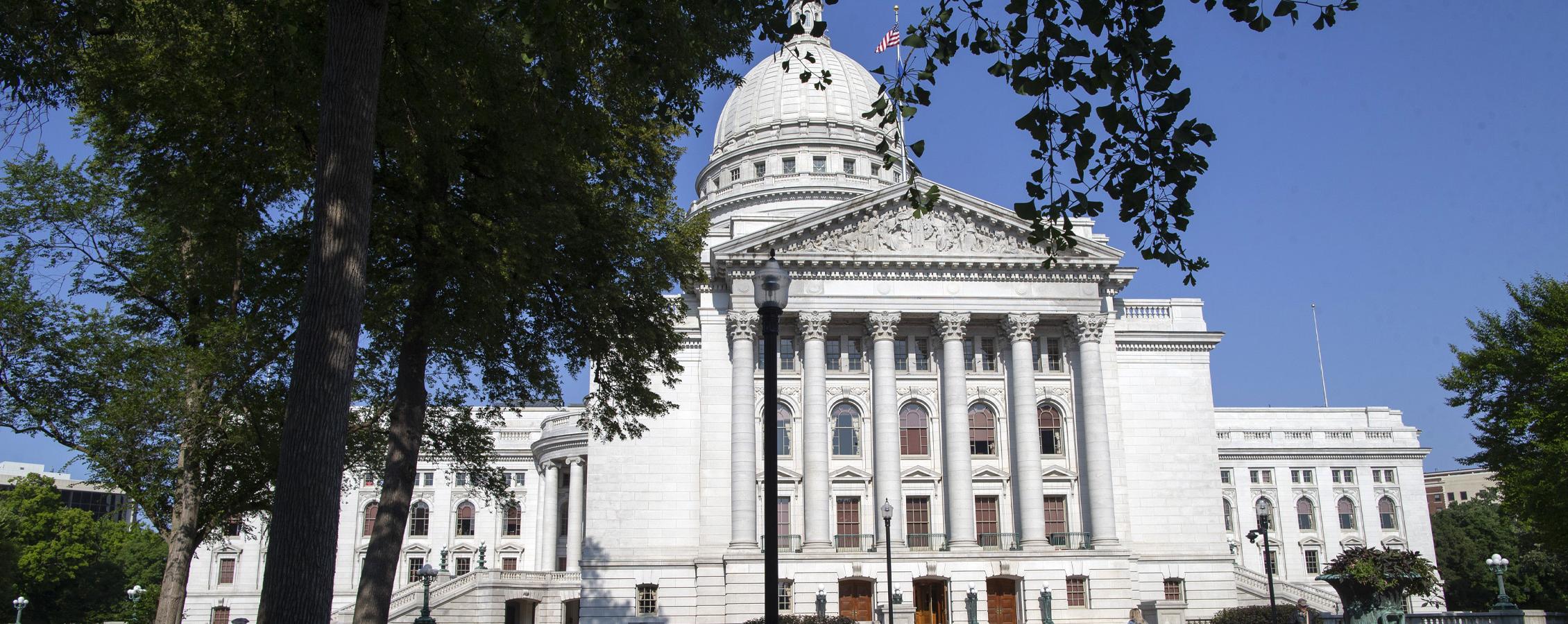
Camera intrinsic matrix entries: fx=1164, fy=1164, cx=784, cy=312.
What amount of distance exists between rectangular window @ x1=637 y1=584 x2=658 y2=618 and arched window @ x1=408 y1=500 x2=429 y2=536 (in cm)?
3304

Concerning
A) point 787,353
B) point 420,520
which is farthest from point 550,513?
point 787,353

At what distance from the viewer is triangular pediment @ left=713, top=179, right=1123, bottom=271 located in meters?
48.5

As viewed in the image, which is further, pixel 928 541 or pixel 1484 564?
pixel 1484 564

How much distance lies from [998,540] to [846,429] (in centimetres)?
776

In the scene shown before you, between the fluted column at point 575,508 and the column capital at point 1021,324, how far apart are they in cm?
2436

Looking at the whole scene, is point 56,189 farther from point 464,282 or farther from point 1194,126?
point 1194,126

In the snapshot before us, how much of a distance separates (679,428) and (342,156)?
39.1 meters

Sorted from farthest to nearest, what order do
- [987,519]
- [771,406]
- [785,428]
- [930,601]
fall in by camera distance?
[785,428]
[987,519]
[930,601]
[771,406]

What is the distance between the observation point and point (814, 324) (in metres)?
48.1

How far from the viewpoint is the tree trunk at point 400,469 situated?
21.0m

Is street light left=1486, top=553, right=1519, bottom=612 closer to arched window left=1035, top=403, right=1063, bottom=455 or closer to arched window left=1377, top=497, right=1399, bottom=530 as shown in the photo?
arched window left=1035, top=403, right=1063, bottom=455

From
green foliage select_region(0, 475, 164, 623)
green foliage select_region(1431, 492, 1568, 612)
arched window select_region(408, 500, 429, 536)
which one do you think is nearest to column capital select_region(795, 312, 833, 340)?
arched window select_region(408, 500, 429, 536)

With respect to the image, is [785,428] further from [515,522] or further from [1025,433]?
[515,522]

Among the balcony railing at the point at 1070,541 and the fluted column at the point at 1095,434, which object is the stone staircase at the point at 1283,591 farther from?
the fluted column at the point at 1095,434
